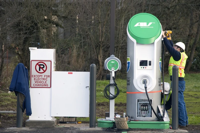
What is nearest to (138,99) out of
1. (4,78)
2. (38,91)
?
(38,91)

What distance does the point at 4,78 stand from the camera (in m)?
15.8

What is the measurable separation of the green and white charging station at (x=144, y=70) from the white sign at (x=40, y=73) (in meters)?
1.54

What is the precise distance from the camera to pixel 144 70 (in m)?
7.54

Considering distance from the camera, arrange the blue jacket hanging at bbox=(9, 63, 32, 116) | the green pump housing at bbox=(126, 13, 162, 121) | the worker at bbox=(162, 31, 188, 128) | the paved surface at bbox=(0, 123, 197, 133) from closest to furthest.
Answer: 1. the paved surface at bbox=(0, 123, 197, 133)
2. the blue jacket hanging at bbox=(9, 63, 32, 116)
3. the green pump housing at bbox=(126, 13, 162, 121)
4. the worker at bbox=(162, 31, 188, 128)

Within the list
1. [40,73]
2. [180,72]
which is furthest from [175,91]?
[40,73]

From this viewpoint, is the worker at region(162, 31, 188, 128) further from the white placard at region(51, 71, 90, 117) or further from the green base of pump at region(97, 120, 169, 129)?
the white placard at region(51, 71, 90, 117)

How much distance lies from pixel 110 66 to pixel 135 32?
0.92 m

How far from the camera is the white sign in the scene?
774cm

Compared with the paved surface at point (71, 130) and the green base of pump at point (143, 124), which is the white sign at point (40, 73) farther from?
Result: the green base of pump at point (143, 124)

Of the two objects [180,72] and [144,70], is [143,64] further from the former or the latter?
[180,72]

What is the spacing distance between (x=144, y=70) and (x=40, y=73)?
2330 millimetres

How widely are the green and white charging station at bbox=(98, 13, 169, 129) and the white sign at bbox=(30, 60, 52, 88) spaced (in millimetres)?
1537

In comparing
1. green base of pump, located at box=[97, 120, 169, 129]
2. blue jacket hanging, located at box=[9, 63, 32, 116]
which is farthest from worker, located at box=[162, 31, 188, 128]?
blue jacket hanging, located at box=[9, 63, 32, 116]

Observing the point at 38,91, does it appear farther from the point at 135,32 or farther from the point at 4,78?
the point at 4,78
